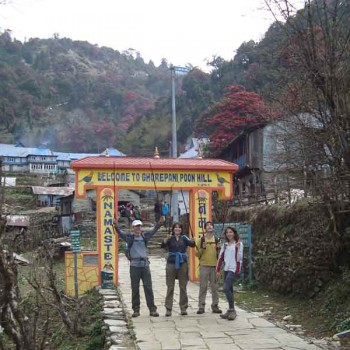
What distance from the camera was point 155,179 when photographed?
1342 cm

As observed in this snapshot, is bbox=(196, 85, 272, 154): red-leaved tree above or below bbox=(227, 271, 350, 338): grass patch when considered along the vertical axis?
above

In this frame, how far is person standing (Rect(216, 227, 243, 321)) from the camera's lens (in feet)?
27.6

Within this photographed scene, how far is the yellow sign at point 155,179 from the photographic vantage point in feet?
42.8

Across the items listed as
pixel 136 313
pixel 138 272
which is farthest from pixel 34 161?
pixel 136 313

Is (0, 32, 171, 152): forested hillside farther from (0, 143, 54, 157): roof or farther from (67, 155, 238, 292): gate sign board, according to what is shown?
(67, 155, 238, 292): gate sign board

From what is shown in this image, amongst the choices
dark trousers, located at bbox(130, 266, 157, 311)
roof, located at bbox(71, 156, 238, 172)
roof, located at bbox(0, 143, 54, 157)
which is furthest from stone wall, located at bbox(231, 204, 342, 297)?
roof, located at bbox(0, 143, 54, 157)

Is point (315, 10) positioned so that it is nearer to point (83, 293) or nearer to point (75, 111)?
point (83, 293)

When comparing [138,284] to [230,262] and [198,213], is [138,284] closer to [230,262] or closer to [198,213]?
[230,262]

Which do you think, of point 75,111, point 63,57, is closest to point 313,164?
point 75,111

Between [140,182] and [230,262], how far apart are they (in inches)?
209

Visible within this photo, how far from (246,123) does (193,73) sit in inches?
1024

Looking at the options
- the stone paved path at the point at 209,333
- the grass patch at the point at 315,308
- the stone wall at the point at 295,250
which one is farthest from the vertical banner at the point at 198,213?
the stone paved path at the point at 209,333

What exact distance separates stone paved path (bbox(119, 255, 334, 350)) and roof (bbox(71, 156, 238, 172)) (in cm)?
435

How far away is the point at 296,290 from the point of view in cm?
1016
